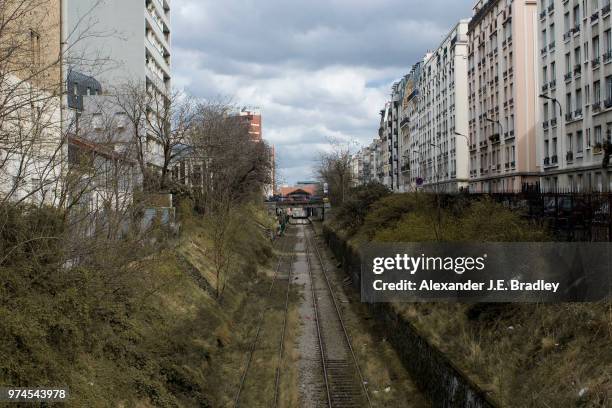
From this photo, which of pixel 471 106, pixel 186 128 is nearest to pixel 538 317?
pixel 186 128

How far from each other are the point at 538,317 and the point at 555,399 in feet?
12.9

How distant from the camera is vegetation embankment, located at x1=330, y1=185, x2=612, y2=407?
10.7 m

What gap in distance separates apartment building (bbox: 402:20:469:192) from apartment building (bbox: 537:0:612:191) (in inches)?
705

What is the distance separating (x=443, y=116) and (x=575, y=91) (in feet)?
139

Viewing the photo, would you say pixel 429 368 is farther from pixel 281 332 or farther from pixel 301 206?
pixel 301 206

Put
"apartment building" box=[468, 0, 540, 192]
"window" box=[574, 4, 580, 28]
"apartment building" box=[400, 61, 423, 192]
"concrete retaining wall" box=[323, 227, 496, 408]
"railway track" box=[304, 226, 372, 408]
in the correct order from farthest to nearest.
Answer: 1. "apartment building" box=[400, 61, 423, 192]
2. "apartment building" box=[468, 0, 540, 192]
3. "window" box=[574, 4, 580, 28]
4. "railway track" box=[304, 226, 372, 408]
5. "concrete retaining wall" box=[323, 227, 496, 408]

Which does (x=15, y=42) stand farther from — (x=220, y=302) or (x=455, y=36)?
(x=455, y=36)

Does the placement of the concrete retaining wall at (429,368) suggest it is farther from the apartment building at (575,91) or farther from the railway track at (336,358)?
the apartment building at (575,91)

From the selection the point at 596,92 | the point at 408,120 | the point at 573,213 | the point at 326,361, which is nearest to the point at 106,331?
the point at 326,361

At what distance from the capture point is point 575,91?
40688 millimetres

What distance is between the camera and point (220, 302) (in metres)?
26.8

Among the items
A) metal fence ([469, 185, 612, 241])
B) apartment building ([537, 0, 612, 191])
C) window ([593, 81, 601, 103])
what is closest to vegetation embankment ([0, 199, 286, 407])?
metal fence ([469, 185, 612, 241])

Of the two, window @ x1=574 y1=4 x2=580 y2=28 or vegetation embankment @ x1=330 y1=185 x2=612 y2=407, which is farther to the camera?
window @ x1=574 y1=4 x2=580 y2=28

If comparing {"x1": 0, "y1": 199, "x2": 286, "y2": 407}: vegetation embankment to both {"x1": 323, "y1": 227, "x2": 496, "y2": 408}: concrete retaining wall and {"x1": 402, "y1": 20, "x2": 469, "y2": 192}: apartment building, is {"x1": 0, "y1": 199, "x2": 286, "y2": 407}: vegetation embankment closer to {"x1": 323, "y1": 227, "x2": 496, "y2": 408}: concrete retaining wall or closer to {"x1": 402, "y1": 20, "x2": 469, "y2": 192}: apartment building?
{"x1": 323, "y1": 227, "x2": 496, "y2": 408}: concrete retaining wall
